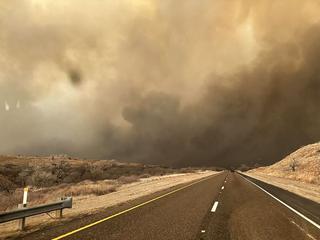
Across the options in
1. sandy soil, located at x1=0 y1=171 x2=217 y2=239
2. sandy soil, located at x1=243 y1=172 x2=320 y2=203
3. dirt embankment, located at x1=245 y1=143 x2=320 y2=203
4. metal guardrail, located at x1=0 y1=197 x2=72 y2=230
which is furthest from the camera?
dirt embankment, located at x1=245 y1=143 x2=320 y2=203

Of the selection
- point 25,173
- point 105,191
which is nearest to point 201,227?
point 105,191

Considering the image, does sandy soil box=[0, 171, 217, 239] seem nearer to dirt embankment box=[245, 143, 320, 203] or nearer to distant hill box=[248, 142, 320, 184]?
dirt embankment box=[245, 143, 320, 203]

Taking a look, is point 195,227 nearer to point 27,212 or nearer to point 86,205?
point 27,212

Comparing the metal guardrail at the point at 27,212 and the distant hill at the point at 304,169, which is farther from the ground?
the distant hill at the point at 304,169

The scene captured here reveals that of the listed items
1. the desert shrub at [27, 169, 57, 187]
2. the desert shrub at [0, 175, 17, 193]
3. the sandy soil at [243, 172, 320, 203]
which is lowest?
the sandy soil at [243, 172, 320, 203]

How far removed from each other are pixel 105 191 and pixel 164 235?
65.0 ft

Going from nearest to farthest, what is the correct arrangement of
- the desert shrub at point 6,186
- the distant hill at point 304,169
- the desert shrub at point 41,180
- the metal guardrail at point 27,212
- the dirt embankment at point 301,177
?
the metal guardrail at point 27,212
the dirt embankment at point 301,177
the distant hill at point 304,169
the desert shrub at point 6,186
the desert shrub at point 41,180

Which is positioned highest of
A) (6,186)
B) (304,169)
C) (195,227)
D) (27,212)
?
(304,169)

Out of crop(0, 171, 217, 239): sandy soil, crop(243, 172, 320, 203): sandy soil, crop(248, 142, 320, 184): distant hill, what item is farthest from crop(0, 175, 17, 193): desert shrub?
crop(248, 142, 320, 184): distant hill

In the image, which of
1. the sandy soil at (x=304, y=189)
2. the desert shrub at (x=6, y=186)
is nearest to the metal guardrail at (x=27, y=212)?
the sandy soil at (x=304, y=189)

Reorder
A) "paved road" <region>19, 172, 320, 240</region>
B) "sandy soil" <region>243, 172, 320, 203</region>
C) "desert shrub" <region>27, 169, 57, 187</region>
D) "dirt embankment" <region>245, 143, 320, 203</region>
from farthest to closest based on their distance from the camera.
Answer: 1. "desert shrub" <region>27, 169, 57, 187</region>
2. "dirt embankment" <region>245, 143, 320, 203</region>
3. "sandy soil" <region>243, 172, 320, 203</region>
4. "paved road" <region>19, 172, 320, 240</region>

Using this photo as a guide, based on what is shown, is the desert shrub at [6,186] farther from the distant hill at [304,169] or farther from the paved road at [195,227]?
the distant hill at [304,169]

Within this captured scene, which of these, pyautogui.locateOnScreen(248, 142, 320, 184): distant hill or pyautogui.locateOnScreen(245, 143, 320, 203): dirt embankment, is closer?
pyautogui.locateOnScreen(245, 143, 320, 203): dirt embankment

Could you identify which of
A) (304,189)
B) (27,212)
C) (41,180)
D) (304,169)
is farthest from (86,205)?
(304,169)
